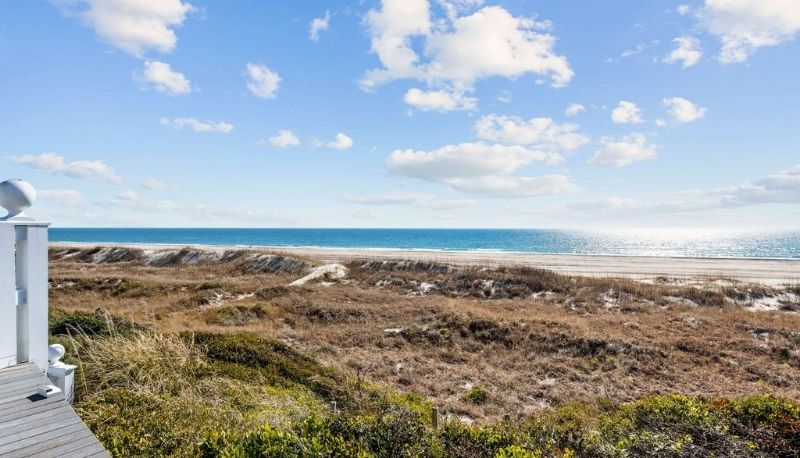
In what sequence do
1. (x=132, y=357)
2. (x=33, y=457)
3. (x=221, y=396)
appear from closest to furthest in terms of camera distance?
(x=33, y=457) → (x=221, y=396) → (x=132, y=357)

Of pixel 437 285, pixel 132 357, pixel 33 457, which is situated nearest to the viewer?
pixel 33 457

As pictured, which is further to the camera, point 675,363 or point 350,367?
point 675,363

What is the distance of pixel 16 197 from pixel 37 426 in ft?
8.26

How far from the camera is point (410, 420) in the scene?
231 inches

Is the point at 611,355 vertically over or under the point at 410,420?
under

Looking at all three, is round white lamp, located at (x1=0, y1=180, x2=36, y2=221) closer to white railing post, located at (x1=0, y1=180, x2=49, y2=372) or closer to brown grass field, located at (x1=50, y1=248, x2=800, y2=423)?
white railing post, located at (x1=0, y1=180, x2=49, y2=372)

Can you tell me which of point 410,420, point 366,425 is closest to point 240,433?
point 366,425

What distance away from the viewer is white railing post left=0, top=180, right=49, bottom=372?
4609mm

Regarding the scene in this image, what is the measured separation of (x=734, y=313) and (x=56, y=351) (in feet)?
81.7

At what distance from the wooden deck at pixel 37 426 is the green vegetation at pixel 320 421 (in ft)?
3.55

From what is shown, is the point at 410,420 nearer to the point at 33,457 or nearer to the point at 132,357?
the point at 33,457

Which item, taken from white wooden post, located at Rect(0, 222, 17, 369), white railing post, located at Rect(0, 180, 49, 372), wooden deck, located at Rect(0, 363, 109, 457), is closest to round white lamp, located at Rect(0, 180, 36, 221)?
white railing post, located at Rect(0, 180, 49, 372)

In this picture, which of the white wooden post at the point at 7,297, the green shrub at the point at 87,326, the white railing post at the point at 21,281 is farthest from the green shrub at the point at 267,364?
the white wooden post at the point at 7,297

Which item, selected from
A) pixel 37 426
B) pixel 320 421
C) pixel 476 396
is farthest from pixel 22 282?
pixel 476 396
